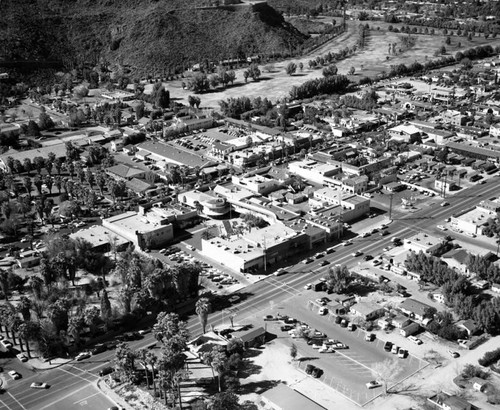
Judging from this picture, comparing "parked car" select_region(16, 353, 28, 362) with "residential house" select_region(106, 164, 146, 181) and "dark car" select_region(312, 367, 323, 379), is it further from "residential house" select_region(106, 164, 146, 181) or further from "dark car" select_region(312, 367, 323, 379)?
"residential house" select_region(106, 164, 146, 181)

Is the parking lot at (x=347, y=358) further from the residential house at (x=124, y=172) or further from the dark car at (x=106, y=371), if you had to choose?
the residential house at (x=124, y=172)

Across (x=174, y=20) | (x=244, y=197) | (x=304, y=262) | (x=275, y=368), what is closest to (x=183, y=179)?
(x=244, y=197)

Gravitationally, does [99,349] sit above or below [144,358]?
below

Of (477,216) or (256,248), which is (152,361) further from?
(477,216)

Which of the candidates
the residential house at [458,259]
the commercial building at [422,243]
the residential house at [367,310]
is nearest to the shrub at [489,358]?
the residential house at [367,310]

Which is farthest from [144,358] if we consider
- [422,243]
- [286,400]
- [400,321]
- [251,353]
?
[422,243]

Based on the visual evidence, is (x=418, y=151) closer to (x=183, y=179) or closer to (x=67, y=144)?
(x=183, y=179)
